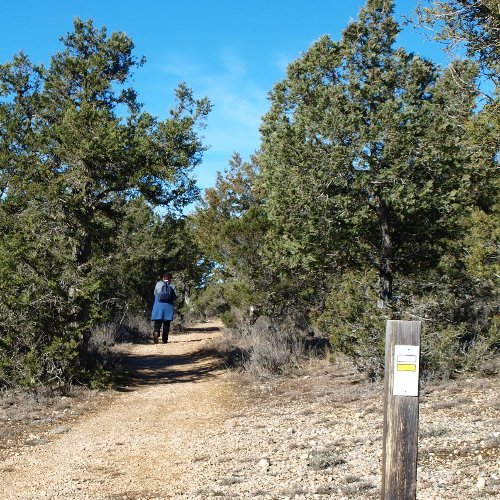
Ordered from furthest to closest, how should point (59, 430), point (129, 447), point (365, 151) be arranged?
point (365, 151)
point (59, 430)
point (129, 447)

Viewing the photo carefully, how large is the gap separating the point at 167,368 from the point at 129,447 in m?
6.30

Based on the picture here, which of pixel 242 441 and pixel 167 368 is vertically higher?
pixel 167 368

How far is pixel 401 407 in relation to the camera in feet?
12.4

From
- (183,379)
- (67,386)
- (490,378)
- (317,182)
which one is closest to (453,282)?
(490,378)

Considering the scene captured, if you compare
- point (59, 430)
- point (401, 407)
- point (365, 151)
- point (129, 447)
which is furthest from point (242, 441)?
point (365, 151)

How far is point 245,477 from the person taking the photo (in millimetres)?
5848

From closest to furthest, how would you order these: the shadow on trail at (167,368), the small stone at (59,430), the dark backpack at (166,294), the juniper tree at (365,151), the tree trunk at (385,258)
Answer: the small stone at (59,430) → the juniper tree at (365,151) → the tree trunk at (385,258) → the shadow on trail at (167,368) → the dark backpack at (166,294)

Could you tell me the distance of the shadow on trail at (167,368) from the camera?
39.2 feet

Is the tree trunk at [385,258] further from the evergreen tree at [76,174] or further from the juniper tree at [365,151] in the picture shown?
the evergreen tree at [76,174]

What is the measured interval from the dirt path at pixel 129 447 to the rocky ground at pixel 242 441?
0.02 metres

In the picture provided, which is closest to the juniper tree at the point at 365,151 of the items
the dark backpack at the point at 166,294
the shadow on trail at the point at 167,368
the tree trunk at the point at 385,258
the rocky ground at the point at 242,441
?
the tree trunk at the point at 385,258

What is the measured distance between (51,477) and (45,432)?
2.07 meters

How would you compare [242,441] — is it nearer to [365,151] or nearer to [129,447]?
[129,447]

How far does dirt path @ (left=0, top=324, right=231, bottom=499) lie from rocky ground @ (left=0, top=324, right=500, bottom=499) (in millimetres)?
18
